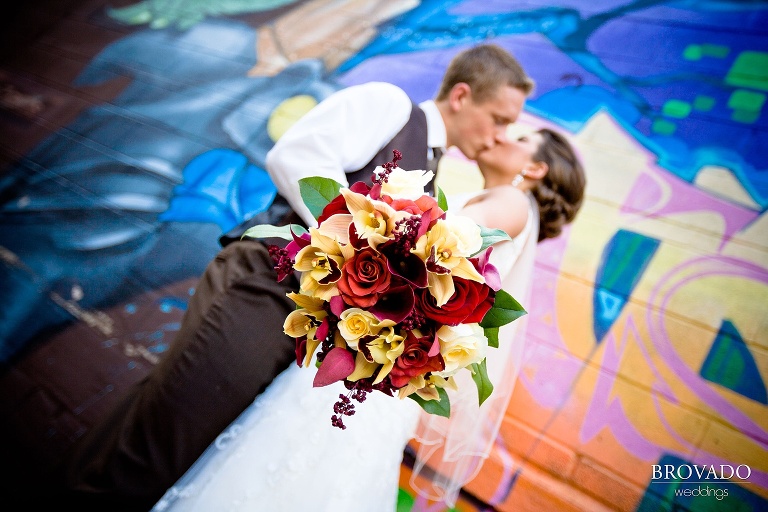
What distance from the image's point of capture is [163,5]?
412 cm

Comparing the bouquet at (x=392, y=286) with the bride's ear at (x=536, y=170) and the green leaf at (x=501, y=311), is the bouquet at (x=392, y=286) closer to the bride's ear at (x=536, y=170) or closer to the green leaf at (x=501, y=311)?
the green leaf at (x=501, y=311)

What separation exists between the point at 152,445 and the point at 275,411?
1.11 feet

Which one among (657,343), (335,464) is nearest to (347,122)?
(335,464)

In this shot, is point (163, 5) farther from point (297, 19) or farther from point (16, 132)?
point (16, 132)

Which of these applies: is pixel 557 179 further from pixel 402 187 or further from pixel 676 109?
pixel 676 109

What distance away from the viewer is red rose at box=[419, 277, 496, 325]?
817mm

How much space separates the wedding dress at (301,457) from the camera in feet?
3.71

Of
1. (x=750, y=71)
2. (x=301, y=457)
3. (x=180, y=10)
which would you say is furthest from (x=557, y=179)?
(x=180, y=10)

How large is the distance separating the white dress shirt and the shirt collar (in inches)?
7.2

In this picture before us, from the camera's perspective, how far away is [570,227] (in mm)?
2229

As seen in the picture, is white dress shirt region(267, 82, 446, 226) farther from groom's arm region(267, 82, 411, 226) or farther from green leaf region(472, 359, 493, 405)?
green leaf region(472, 359, 493, 405)

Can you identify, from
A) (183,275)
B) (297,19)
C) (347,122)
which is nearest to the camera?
(347,122)

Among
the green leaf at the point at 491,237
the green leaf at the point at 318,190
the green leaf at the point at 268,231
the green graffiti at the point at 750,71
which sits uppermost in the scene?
the green leaf at the point at 318,190

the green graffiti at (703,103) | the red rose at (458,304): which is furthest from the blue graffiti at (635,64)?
the red rose at (458,304)
